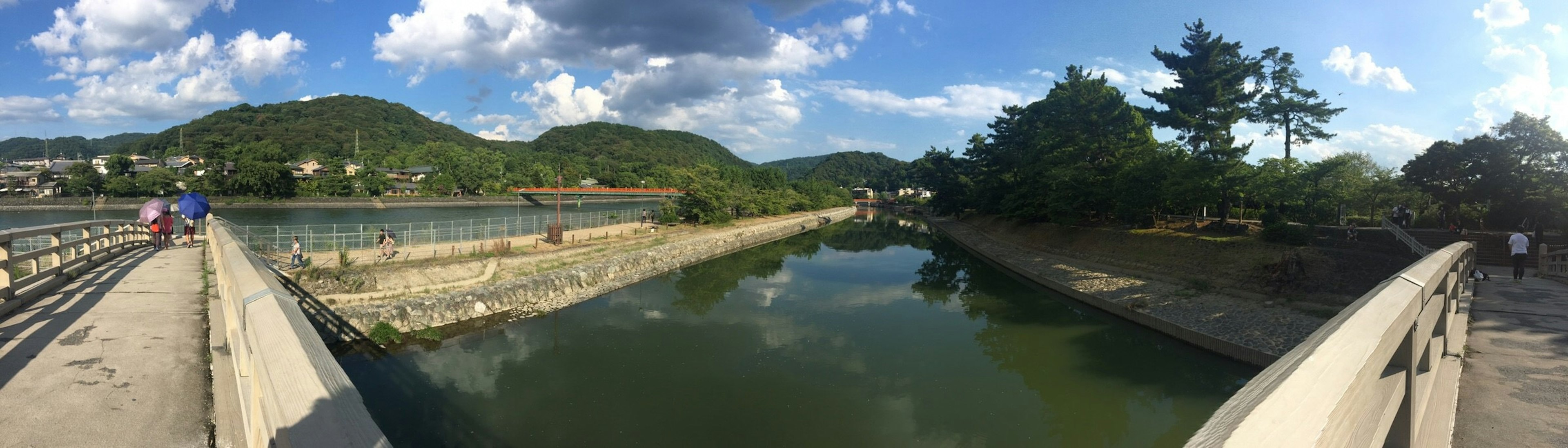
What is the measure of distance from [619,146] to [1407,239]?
506ft

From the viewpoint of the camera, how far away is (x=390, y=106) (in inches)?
6368

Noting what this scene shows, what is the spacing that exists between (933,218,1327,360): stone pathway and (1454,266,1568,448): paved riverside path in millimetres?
6391

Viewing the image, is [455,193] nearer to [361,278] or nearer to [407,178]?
[407,178]

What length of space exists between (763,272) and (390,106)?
573 feet

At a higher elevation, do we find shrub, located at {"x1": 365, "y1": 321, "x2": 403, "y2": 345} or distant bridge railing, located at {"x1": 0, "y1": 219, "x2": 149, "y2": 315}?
distant bridge railing, located at {"x1": 0, "y1": 219, "x2": 149, "y2": 315}

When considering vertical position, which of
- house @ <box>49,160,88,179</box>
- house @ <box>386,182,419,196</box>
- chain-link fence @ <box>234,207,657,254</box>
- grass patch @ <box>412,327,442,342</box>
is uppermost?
house @ <box>49,160,88,179</box>

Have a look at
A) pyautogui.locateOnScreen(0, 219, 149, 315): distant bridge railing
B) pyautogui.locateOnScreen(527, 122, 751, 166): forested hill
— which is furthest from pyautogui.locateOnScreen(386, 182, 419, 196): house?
pyautogui.locateOnScreen(0, 219, 149, 315): distant bridge railing

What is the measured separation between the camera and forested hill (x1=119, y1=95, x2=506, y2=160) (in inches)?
3912

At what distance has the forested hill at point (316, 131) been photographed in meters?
99.4

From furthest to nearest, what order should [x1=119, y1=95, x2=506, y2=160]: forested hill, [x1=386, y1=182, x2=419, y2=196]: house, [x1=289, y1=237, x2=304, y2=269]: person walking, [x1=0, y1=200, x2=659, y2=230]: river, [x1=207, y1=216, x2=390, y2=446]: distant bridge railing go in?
[x1=119, y1=95, x2=506, y2=160]: forested hill < [x1=386, y1=182, x2=419, y2=196]: house < [x1=0, y1=200, x2=659, y2=230]: river < [x1=289, y1=237, x2=304, y2=269]: person walking < [x1=207, y1=216, x2=390, y2=446]: distant bridge railing

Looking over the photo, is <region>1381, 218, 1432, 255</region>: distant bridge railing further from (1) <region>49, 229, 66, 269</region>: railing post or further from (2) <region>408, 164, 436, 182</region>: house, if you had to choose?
(2) <region>408, 164, 436, 182</region>: house

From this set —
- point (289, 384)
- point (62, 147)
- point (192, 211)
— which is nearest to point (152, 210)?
point (192, 211)

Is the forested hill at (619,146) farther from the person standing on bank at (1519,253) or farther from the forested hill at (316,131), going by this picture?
the person standing on bank at (1519,253)

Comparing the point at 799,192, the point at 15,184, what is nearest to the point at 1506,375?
the point at 799,192
